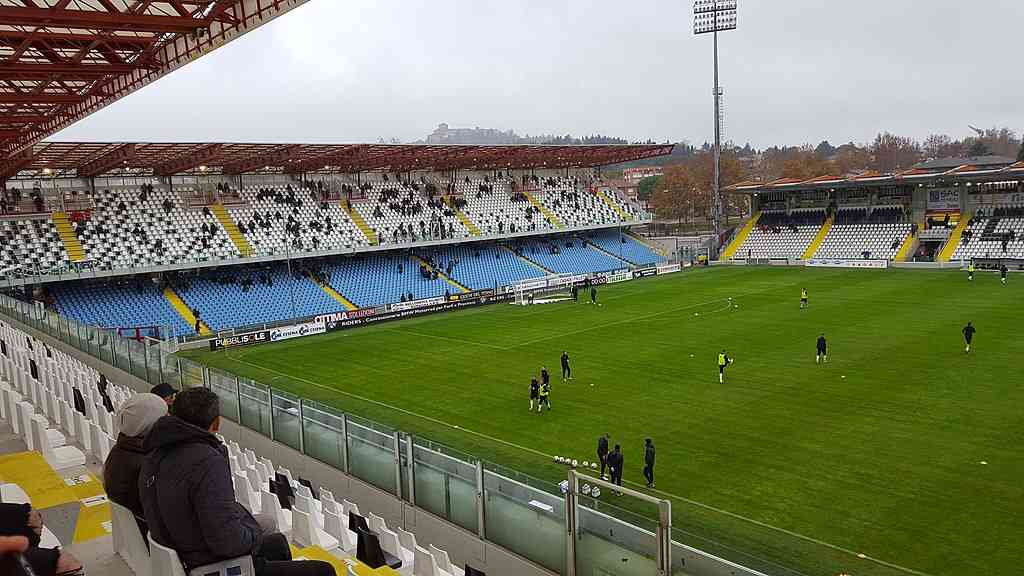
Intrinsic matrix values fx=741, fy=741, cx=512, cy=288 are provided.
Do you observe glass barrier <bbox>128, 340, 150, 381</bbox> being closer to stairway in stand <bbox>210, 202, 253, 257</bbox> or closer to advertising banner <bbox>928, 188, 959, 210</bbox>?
stairway in stand <bbox>210, 202, 253, 257</bbox>

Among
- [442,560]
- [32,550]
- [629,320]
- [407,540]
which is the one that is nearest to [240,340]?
[629,320]

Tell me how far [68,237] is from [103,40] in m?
29.4

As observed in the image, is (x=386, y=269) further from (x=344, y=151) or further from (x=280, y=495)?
(x=280, y=495)

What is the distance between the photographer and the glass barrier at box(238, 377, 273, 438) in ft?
43.6

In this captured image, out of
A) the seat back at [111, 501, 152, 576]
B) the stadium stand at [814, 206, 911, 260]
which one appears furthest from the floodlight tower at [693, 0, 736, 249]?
the seat back at [111, 501, 152, 576]

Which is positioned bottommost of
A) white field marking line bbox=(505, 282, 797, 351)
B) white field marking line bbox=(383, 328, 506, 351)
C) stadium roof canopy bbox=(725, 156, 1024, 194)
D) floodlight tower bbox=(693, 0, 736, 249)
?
white field marking line bbox=(383, 328, 506, 351)

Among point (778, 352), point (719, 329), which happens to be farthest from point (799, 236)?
point (778, 352)

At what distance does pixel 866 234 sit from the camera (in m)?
55.3

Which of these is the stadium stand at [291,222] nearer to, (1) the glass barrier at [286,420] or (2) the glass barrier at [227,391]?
(2) the glass barrier at [227,391]

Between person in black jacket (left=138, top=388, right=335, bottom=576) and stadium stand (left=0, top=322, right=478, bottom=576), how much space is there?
0.39ft

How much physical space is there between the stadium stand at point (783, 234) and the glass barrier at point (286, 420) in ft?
169

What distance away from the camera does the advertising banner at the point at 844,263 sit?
51625mm

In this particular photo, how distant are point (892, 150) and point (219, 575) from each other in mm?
142065

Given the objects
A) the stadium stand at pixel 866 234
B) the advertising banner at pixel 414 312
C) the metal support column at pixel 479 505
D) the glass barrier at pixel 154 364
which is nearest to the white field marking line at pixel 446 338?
the advertising banner at pixel 414 312
